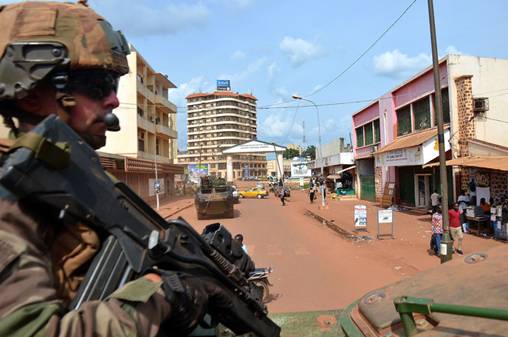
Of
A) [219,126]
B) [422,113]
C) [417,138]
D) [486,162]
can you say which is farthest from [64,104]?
[219,126]

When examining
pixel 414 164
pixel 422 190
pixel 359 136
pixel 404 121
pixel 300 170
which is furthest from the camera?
pixel 300 170

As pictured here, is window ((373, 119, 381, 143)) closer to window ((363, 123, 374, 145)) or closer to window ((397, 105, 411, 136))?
window ((363, 123, 374, 145))

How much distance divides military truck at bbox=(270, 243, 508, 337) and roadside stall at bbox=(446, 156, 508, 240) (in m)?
10.3

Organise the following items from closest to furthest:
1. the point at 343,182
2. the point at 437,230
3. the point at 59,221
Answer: the point at 59,221
the point at 437,230
the point at 343,182

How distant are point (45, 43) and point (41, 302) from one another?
0.74 metres

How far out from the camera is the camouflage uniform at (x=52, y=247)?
0.88m

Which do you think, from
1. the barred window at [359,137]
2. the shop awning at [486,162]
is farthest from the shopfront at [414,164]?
the barred window at [359,137]

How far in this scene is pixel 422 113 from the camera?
17.8 metres

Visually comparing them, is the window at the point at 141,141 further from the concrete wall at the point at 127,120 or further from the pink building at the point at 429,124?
the pink building at the point at 429,124

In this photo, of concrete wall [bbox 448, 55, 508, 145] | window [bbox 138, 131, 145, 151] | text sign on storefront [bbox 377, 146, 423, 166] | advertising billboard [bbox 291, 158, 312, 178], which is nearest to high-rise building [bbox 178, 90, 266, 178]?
advertising billboard [bbox 291, 158, 312, 178]

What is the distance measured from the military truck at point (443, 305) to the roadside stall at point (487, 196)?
33.7ft

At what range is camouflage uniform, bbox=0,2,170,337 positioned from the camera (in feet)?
2.90

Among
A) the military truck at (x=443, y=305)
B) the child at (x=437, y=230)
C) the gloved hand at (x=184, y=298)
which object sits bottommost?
the child at (x=437, y=230)

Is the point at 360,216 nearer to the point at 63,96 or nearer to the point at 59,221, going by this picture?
the point at 63,96
